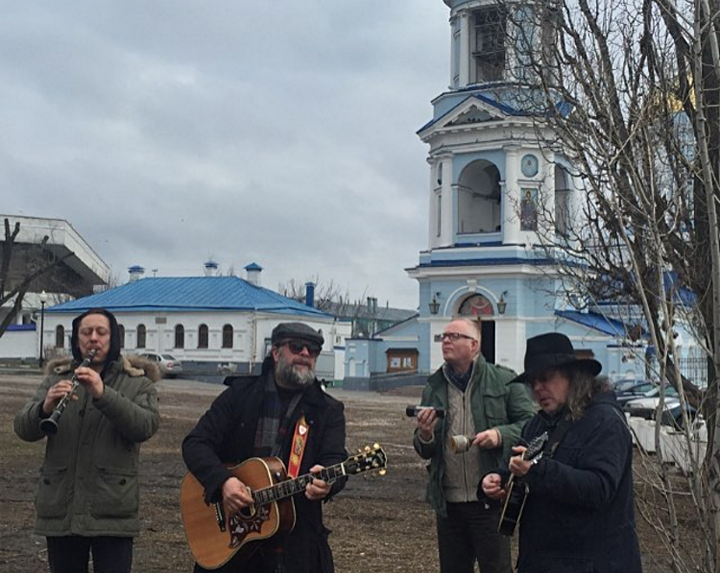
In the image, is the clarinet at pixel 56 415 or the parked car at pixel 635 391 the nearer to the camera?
the clarinet at pixel 56 415

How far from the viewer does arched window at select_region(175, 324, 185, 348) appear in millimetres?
53281

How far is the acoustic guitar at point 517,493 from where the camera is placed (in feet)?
14.3

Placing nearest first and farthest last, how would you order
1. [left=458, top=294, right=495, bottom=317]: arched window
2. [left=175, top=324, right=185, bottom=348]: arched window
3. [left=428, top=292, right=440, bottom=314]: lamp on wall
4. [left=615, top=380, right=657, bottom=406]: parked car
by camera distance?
[left=615, top=380, right=657, bottom=406]: parked car, [left=458, top=294, right=495, bottom=317]: arched window, [left=428, top=292, right=440, bottom=314]: lamp on wall, [left=175, top=324, right=185, bottom=348]: arched window

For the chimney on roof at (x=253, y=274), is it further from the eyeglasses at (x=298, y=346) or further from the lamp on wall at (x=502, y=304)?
the eyeglasses at (x=298, y=346)

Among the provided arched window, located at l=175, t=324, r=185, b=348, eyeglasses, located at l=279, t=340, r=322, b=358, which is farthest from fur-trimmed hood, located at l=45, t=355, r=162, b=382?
arched window, located at l=175, t=324, r=185, b=348

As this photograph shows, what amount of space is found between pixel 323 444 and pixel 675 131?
4.37 meters

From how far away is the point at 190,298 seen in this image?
5472cm

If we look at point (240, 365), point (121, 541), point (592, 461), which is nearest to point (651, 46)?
point (592, 461)

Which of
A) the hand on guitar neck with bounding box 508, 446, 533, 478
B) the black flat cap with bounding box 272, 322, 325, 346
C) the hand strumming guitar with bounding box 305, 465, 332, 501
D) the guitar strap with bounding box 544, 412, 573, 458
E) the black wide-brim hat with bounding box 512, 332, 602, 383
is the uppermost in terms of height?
the black flat cap with bounding box 272, 322, 325, 346

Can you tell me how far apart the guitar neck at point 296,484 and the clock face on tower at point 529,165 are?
34.3m

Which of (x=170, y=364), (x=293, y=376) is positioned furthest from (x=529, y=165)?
(x=293, y=376)

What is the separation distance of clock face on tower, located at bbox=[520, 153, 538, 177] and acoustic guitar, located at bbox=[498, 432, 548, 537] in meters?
34.6

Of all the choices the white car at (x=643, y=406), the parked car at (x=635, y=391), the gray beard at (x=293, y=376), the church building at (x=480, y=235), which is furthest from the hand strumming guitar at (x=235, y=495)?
the church building at (x=480, y=235)

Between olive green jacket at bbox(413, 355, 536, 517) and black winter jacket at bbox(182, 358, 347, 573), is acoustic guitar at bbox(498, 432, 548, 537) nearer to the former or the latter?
black winter jacket at bbox(182, 358, 347, 573)
